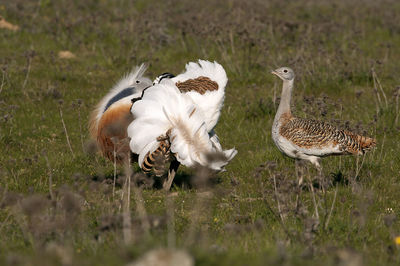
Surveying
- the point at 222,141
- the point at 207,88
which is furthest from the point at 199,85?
the point at 222,141

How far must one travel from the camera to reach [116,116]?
18.2 feet

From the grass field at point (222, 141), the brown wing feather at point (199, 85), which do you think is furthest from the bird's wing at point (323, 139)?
the brown wing feather at point (199, 85)

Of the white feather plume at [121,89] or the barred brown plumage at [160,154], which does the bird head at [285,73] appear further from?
the barred brown plumage at [160,154]

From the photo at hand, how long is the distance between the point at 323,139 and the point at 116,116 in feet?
6.09

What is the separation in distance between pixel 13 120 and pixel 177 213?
3.32 meters

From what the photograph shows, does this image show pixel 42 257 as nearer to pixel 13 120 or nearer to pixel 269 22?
pixel 13 120

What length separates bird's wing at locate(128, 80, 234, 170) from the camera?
16.5 ft

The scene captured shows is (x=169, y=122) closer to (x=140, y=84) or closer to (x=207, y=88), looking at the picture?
(x=207, y=88)

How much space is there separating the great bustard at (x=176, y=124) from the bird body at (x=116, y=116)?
0.51 feet

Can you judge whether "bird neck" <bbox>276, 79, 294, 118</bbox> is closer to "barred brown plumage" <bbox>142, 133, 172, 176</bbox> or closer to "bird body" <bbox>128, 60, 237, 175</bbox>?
"bird body" <bbox>128, 60, 237, 175</bbox>

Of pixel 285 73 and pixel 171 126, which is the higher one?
pixel 285 73

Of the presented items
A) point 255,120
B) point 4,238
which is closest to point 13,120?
point 255,120

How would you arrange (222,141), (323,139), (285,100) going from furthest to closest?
1. (222,141)
2. (285,100)
3. (323,139)

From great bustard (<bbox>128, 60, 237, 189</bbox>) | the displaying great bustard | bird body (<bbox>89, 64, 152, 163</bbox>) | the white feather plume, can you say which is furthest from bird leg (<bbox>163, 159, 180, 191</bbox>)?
the white feather plume
